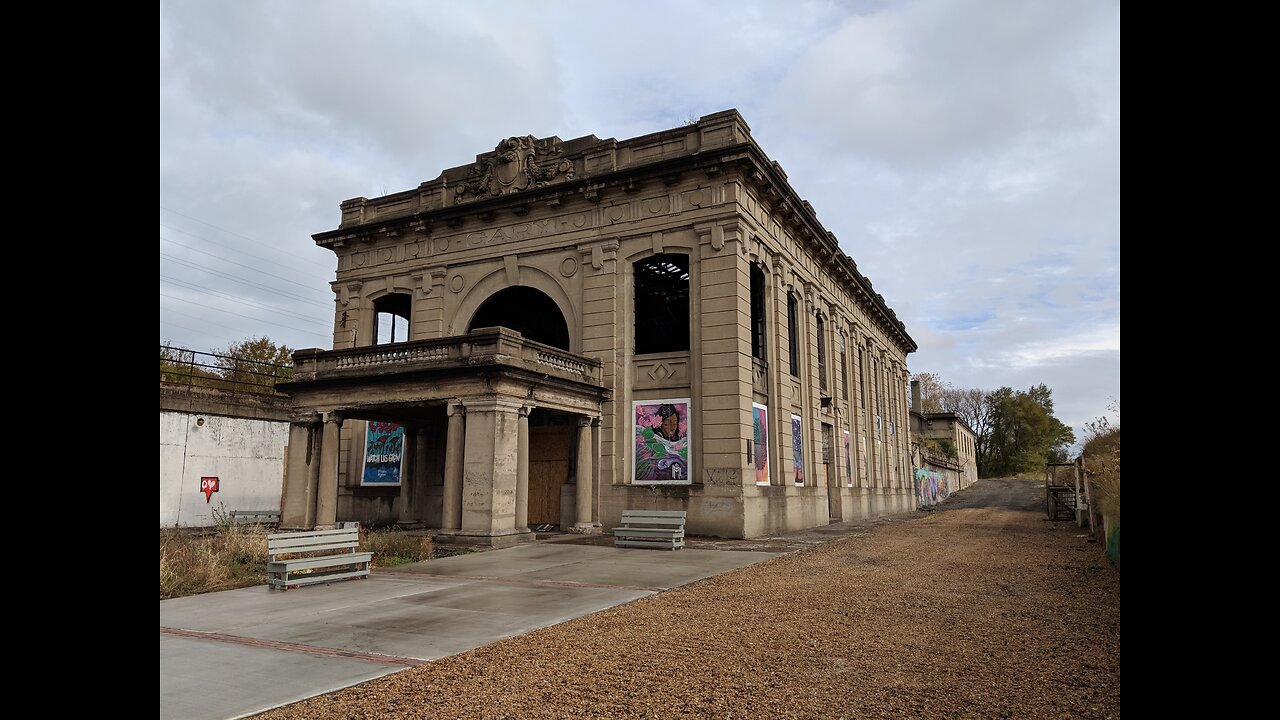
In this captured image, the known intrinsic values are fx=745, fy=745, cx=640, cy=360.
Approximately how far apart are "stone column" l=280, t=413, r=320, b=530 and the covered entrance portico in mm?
30

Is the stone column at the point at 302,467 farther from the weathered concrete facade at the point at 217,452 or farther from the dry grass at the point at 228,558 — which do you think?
the weathered concrete facade at the point at 217,452

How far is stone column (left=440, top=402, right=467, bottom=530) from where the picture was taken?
Result: 63.4ft

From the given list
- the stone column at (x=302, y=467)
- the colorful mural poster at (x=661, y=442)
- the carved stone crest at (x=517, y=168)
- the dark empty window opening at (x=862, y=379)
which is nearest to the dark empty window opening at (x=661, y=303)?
the colorful mural poster at (x=661, y=442)

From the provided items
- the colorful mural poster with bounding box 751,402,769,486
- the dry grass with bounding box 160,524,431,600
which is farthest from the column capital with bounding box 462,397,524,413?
the colorful mural poster with bounding box 751,402,769,486

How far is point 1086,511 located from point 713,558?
581 inches

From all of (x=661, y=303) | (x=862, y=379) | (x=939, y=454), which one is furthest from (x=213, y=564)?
(x=939, y=454)

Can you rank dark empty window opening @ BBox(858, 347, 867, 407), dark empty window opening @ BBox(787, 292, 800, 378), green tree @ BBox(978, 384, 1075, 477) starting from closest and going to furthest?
dark empty window opening @ BBox(787, 292, 800, 378)
dark empty window opening @ BBox(858, 347, 867, 407)
green tree @ BBox(978, 384, 1075, 477)

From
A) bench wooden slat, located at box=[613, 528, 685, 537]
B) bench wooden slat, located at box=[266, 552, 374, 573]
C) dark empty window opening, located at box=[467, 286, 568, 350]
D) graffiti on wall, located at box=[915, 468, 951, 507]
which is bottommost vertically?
graffiti on wall, located at box=[915, 468, 951, 507]

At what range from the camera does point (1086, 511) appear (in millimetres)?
23875

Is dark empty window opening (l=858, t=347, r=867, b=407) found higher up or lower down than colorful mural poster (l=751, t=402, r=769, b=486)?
higher up

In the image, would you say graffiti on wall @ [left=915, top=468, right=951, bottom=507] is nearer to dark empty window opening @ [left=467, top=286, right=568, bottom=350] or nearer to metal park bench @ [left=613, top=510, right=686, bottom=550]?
dark empty window opening @ [left=467, top=286, right=568, bottom=350]

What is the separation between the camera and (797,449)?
2697 cm

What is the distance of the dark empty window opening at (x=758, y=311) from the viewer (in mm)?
25734
